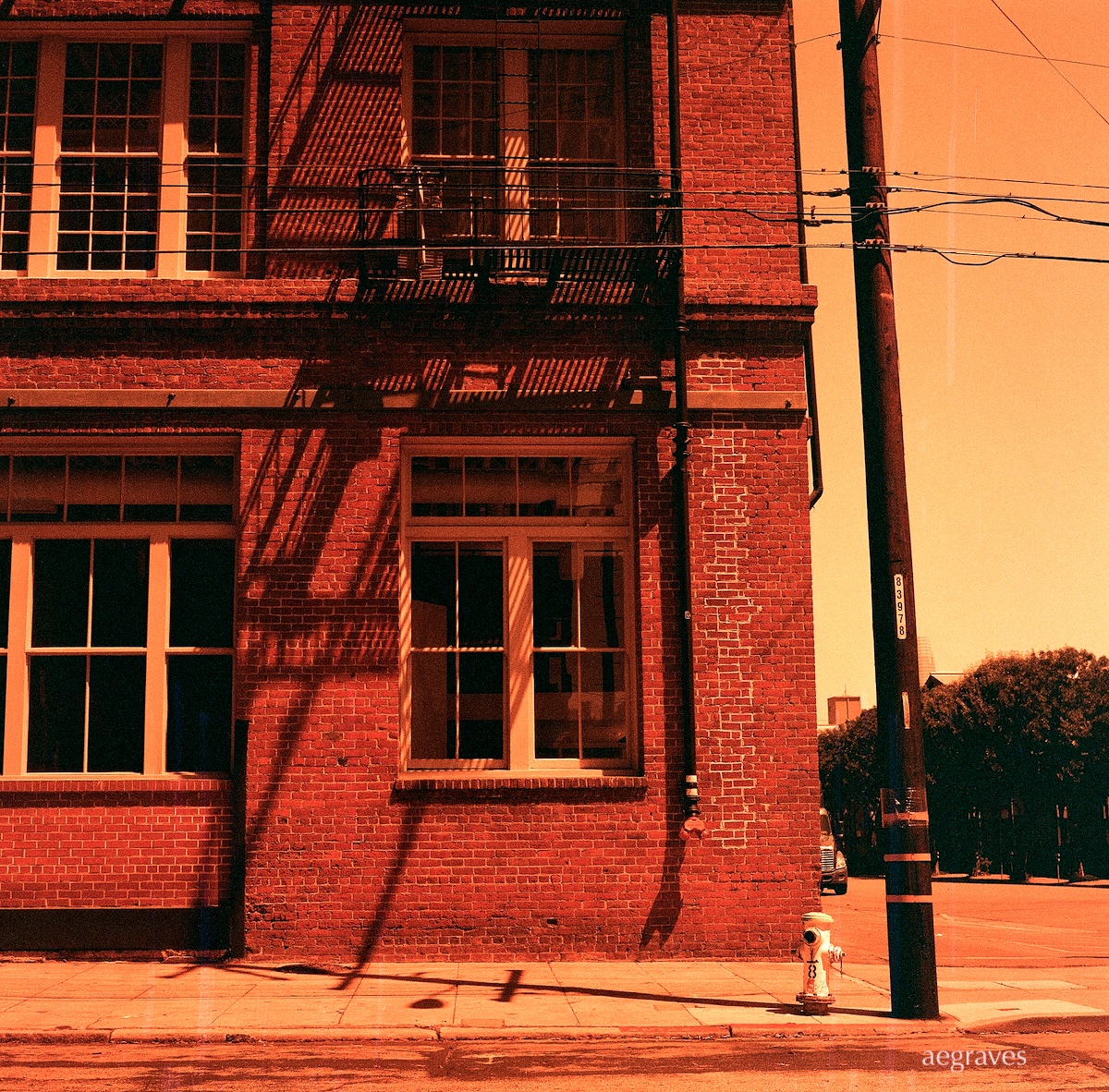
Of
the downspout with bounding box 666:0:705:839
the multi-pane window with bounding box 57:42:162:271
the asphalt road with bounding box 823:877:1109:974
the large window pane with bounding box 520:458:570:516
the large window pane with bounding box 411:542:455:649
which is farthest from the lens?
the asphalt road with bounding box 823:877:1109:974

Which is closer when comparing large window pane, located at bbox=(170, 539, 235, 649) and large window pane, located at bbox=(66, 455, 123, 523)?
large window pane, located at bbox=(170, 539, 235, 649)

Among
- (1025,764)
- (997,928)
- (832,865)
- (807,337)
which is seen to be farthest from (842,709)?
(807,337)

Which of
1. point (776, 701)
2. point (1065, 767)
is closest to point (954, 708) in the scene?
point (1065, 767)

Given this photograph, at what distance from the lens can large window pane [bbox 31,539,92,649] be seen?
451 inches

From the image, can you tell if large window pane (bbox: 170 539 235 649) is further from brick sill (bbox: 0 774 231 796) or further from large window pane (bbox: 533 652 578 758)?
large window pane (bbox: 533 652 578 758)

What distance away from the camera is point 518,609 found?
11.6m

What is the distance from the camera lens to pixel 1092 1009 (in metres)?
9.05

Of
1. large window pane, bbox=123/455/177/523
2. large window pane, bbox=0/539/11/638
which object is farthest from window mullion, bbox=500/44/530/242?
large window pane, bbox=0/539/11/638

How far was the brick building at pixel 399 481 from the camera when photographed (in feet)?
36.0

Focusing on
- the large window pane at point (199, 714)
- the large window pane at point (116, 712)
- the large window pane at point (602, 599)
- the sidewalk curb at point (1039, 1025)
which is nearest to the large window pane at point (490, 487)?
the large window pane at point (602, 599)

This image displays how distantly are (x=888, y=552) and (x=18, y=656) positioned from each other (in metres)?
7.90

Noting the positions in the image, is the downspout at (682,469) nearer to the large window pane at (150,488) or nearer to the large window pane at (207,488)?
the large window pane at (207,488)

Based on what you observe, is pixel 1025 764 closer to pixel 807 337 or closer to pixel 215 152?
pixel 807 337

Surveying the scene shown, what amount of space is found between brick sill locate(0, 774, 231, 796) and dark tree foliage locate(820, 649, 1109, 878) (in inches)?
1379
